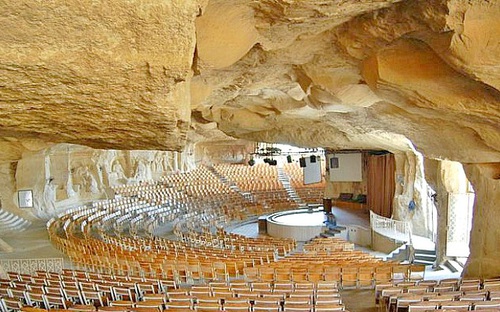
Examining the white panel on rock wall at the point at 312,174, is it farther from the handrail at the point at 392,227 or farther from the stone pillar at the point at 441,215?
the stone pillar at the point at 441,215

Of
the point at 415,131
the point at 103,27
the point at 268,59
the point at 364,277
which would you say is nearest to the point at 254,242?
the point at 364,277

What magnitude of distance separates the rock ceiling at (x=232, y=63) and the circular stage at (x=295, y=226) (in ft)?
39.3

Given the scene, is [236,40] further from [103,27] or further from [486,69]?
[486,69]

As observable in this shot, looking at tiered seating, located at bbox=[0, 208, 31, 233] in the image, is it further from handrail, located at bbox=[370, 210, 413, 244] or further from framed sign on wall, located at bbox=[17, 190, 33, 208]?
handrail, located at bbox=[370, 210, 413, 244]

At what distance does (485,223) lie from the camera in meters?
10.8

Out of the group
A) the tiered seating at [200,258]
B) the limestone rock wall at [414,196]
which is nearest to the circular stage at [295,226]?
the tiered seating at [200,258]

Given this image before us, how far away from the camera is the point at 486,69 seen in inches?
236

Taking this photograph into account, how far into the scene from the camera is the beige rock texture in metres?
3.33

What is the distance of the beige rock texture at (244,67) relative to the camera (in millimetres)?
3328

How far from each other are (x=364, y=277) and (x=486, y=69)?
22.5 ft

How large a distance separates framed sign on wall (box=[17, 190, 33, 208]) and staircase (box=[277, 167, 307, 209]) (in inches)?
621

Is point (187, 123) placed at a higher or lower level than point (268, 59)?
lower

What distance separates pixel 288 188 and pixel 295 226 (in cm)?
1126

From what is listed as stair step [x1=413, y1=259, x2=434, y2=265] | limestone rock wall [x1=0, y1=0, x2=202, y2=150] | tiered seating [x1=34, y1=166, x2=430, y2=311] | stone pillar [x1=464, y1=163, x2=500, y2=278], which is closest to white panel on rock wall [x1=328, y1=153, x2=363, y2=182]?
tiered seating [x1=34, y1=166, x2=430, y2=311]
